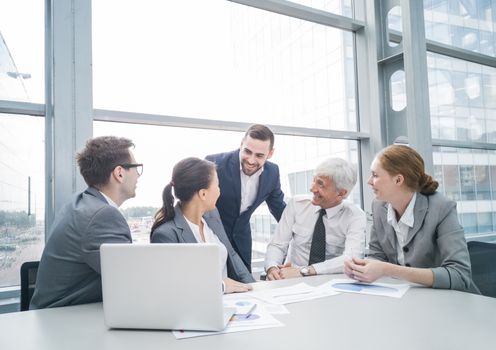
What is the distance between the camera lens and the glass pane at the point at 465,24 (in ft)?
12.0

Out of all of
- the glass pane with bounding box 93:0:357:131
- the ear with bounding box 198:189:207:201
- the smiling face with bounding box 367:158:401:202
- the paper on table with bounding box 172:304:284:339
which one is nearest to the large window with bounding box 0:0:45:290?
the glass pane with bounding box 93:0:357:131

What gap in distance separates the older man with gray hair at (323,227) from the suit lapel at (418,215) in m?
0.40

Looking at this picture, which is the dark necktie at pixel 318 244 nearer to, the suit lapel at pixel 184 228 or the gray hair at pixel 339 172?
the gray hair at pixel 339 172

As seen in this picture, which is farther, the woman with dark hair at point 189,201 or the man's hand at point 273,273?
the man's hand at point 273,273

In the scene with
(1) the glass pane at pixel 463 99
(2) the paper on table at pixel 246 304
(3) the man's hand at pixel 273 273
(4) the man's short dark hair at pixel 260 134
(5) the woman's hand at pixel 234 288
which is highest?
(1) the glass pane at pixel 463 99

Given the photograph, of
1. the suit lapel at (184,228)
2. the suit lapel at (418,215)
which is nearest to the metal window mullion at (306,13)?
the suit lapel at (184,228)

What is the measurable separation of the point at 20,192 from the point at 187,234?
3.70 ft

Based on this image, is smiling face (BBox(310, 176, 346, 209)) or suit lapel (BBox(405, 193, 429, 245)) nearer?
suit lapel (BBox(405, 193, 429, 245))

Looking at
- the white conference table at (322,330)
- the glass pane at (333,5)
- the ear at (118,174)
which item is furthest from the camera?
the glass pane at (333,5)

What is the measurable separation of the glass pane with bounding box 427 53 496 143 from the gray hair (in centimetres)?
185

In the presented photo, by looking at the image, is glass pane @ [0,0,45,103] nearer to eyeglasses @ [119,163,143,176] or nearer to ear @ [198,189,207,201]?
eyeglasses @ [119,163,143,176]

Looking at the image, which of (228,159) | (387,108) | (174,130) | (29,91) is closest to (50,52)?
(29,91)

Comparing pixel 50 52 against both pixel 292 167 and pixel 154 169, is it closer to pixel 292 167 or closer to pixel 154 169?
pixel 154 169

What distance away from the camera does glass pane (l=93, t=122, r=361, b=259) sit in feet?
8.17
